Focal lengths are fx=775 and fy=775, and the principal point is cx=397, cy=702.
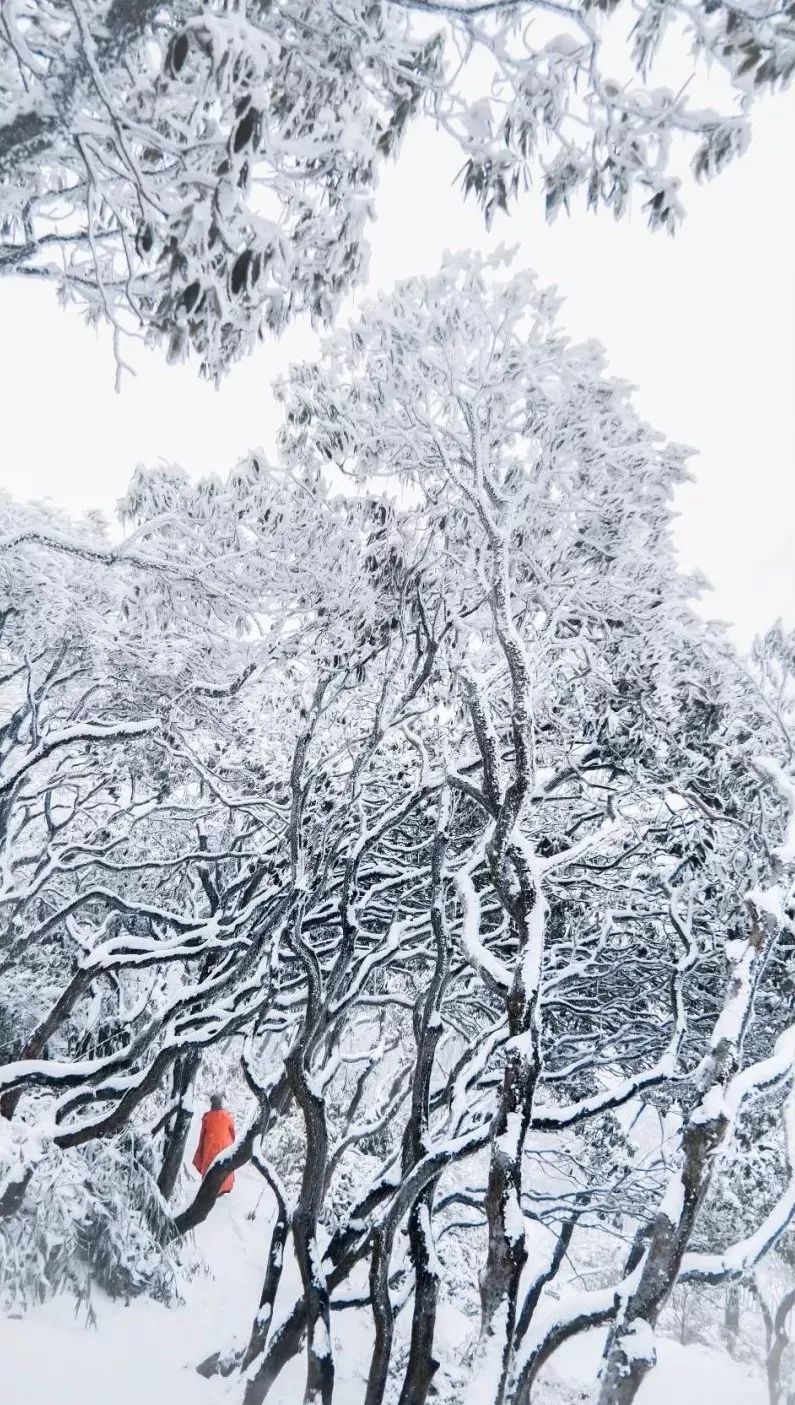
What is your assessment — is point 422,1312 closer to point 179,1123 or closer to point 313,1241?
point 313,1241

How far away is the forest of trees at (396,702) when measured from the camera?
3.29m

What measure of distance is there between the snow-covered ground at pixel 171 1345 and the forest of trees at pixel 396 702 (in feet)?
1.48

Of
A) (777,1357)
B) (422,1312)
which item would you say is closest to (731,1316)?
(777,1357)

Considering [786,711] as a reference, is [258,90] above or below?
below

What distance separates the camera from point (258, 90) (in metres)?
2.74

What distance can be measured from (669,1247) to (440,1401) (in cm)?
620

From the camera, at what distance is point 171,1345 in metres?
8.87

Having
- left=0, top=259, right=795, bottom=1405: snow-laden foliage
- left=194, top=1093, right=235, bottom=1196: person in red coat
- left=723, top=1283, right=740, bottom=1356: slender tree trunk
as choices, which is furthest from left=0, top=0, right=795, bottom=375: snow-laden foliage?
left=723, top=1283, right=740, bottom=1356: slender tree trunk

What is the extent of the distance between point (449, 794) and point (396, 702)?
1.69 meters

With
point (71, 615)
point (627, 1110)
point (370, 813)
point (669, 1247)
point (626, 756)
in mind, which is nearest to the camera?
point (669, 1247)

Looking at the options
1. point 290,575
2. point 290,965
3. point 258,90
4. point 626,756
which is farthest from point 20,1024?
point 258,90

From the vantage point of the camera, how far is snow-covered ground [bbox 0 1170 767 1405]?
6387mm

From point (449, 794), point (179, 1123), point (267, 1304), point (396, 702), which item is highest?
point (396, 702)

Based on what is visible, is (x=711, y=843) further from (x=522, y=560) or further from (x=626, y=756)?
(x=522, y=560)
